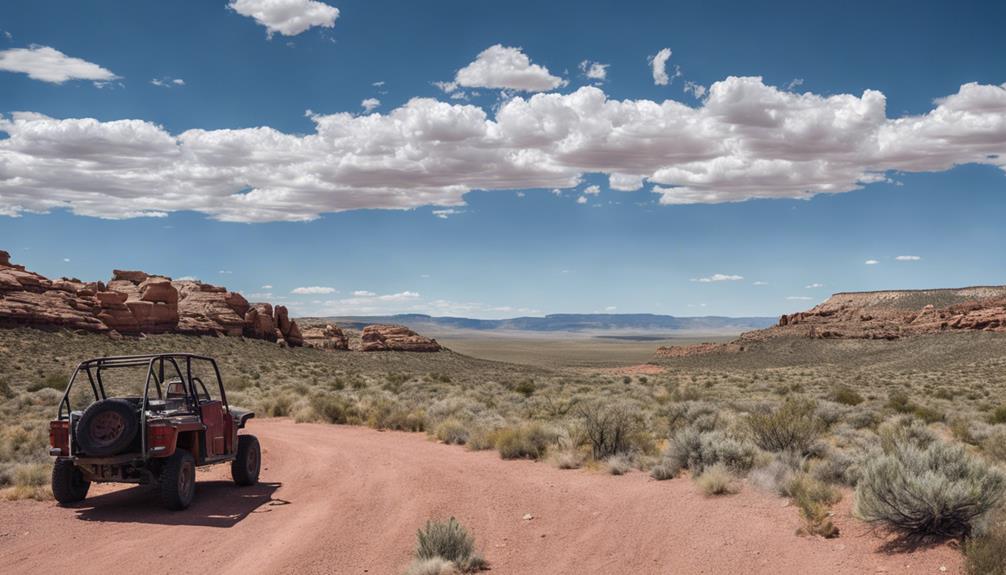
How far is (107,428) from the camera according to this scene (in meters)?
10.3

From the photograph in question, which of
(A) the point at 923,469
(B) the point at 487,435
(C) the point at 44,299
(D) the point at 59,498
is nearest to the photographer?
(A) the point at 923,469

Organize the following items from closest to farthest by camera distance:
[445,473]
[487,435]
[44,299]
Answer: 1. [445,473]
2. [487,435]
3. [44,299]

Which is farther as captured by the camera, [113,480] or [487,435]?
[487,435]

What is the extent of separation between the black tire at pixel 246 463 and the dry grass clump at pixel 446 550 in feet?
17.2

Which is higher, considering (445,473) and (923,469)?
(923,469)

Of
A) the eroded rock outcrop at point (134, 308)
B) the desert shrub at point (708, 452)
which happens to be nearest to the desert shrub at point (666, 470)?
the desert shrub at point (708, 452)

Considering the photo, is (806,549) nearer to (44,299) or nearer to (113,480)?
(113,480)

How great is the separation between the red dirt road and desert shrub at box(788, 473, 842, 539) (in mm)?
160

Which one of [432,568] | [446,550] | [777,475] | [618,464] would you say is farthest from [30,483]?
[777,475]

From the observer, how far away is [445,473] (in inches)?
521

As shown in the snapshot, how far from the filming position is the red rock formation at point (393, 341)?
280ft

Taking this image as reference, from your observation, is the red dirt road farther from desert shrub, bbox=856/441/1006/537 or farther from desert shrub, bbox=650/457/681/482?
desert shrub, bbox=856/441/1006/537

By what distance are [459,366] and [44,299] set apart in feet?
125

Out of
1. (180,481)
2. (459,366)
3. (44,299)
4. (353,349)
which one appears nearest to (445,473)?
(180,481)
